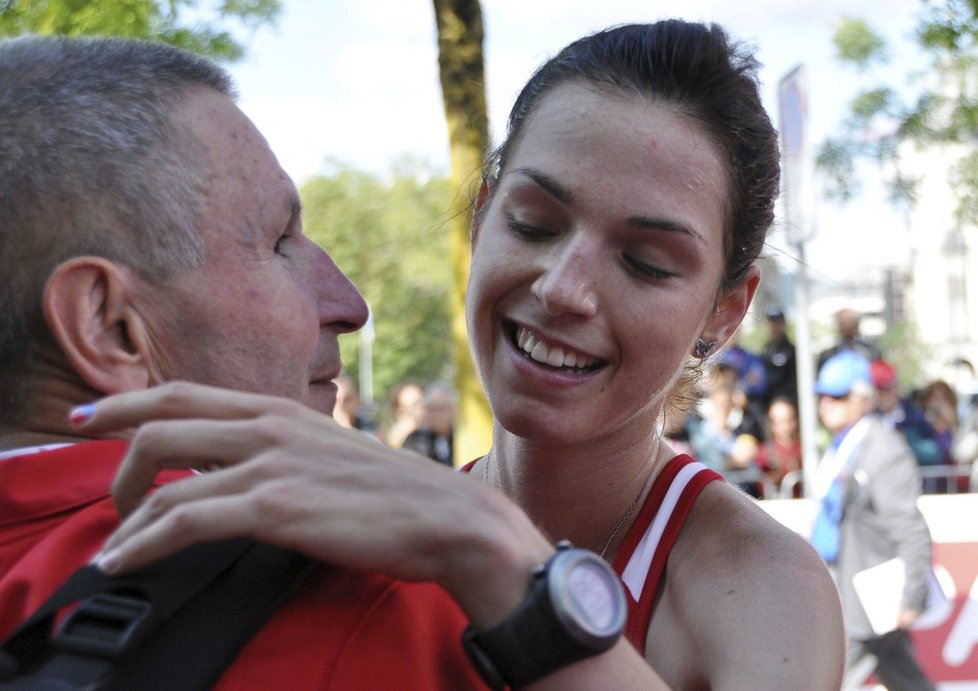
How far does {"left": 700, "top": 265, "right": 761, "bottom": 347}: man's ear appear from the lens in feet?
8.87

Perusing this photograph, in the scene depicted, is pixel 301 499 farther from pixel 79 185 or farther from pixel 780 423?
pixel 780 423

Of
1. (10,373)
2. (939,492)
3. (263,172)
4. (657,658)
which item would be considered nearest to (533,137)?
(263,172)

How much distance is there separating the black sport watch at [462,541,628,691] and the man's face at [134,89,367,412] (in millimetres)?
532

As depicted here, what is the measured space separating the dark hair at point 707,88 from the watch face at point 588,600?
1267 millimetres

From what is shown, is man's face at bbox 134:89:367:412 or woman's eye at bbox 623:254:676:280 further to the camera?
woman's eye at bbox 623:254:676:280

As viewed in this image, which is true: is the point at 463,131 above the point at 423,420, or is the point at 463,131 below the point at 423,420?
above

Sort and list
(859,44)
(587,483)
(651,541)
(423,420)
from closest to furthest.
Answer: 1. (651,541)
2. (587,483)
3. (423,420)
4. (859,44)

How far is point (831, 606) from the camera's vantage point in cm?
224

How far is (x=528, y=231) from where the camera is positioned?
8.24ft

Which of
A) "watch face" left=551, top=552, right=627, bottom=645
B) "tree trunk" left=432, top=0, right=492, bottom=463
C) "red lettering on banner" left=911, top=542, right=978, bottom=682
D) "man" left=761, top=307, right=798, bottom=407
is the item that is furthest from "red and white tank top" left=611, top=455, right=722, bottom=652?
"man" left=761, top=307, right=798, bottom=407

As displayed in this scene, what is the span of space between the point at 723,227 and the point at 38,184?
1.40m

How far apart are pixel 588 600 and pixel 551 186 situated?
3.86ft

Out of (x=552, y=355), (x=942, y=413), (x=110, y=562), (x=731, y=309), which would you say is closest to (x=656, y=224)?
(x=552, y=355)

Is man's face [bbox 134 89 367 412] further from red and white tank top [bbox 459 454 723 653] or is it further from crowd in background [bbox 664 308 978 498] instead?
crowd in background [bbox 664 308 978 498]
